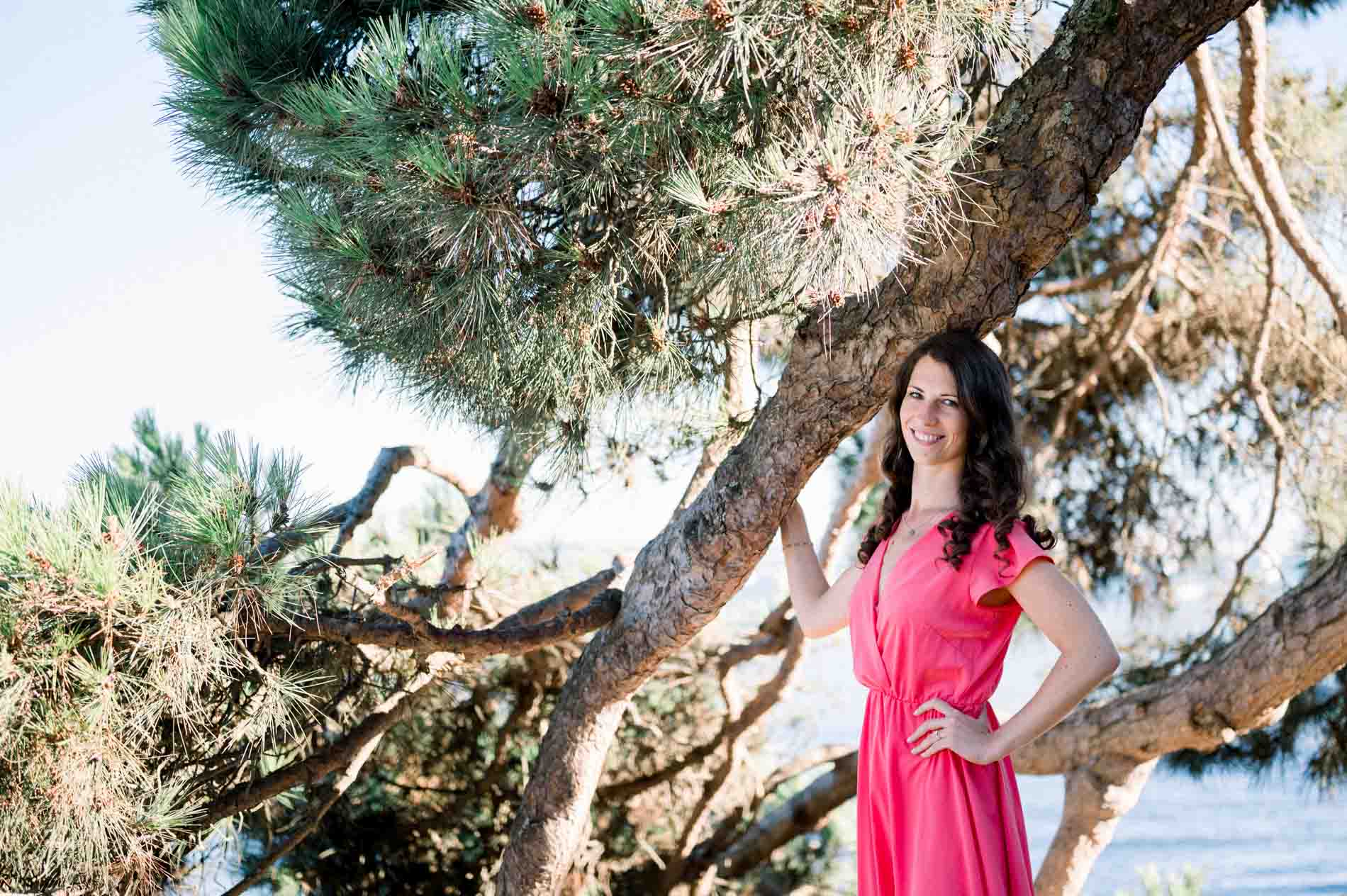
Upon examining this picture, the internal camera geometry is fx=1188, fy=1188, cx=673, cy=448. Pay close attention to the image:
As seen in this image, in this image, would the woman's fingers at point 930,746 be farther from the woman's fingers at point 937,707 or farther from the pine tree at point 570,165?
the pine tree at point 570,165

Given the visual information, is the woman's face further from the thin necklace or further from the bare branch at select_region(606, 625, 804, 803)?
the bare branch at select_region(606, 625, 804, 803)

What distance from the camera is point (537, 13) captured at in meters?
1.33

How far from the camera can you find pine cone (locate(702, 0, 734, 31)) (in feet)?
4.03

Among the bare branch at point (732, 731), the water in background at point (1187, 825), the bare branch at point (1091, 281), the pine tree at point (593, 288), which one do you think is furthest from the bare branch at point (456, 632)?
the bare branch at point (1091, 281)

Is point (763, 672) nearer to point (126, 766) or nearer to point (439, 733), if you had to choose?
point (439, 733)

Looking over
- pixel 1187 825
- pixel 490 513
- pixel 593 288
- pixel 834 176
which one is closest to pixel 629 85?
pixel 834 176

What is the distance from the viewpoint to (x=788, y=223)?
1.25 meters

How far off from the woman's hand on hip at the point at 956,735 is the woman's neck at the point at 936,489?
252mm

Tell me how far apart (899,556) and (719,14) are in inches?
27.5

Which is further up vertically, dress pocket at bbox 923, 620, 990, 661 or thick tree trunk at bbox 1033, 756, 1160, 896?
thick tree trunk at bbox 1033, 756, 1160, 896

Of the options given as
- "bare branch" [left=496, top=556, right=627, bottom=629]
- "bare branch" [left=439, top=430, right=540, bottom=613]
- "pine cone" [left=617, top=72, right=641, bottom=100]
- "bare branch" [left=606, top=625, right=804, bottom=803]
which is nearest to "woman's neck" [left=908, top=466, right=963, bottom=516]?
"pine cone" [left=617, top=72, right=641, bottom=100]

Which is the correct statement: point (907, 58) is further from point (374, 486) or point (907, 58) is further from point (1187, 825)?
point (1187, 825)

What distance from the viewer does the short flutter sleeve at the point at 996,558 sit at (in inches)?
54.4

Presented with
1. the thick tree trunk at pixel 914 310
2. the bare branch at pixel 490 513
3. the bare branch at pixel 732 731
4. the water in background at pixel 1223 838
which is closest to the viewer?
the thick tree trunk at pixel 914 310
